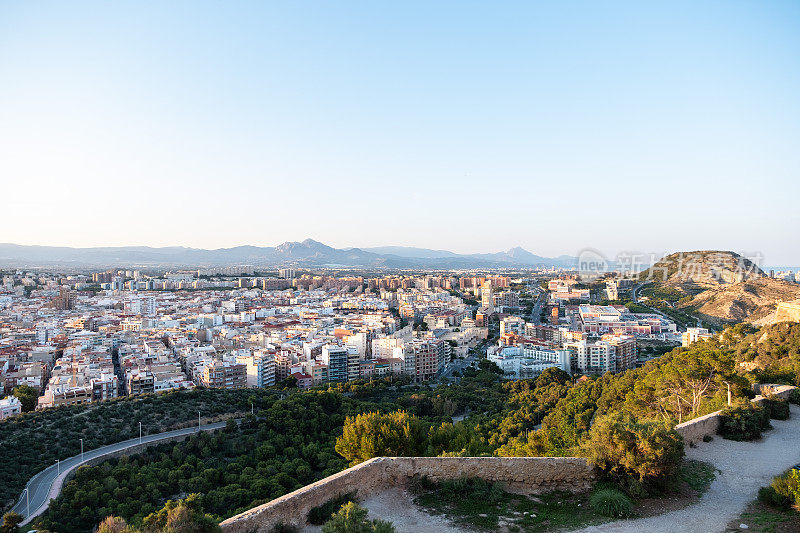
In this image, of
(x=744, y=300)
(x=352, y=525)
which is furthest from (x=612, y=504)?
(x=744, y=300)

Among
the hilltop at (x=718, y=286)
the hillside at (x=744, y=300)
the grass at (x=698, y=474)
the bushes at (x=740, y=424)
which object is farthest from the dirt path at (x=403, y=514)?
the hillside at (x=744, y=300)

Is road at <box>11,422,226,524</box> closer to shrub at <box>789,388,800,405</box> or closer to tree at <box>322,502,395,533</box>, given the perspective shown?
tree at <box>322,502,395,533</box>

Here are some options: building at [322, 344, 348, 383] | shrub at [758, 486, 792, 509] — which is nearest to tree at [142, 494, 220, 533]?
shrub at [758, 486, 792, 509]

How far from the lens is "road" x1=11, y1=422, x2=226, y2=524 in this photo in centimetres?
995

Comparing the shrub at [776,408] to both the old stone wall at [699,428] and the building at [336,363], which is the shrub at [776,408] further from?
the building at [336,363]

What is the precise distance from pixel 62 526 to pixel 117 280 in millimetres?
61060

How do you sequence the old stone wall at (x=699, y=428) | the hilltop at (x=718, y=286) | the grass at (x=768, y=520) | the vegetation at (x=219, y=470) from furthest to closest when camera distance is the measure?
the hilltop at (x=718, y=286) → the vegetation at (x=219, y=470) → the old stone wall at (x=699, y=428) → the grass at (x=768, y=520)

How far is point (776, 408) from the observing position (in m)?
7.15

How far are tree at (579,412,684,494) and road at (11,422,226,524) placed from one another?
35.2ft

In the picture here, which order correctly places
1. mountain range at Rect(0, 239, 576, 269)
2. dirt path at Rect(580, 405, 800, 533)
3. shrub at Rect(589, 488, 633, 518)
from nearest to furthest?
dirt path at Rect(580, 405, 800, 533), shrub at Rect(589, 488, 633, 518), mountain range at Rect(0, 239, 576, 269)

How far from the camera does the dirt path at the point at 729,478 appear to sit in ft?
12.5

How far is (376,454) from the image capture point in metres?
5.91

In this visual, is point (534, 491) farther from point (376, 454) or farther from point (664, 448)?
point (376, 454)

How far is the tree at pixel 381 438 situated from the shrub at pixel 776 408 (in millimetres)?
5151
